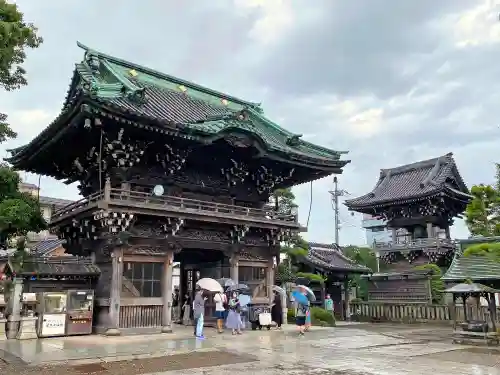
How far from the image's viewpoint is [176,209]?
59.3 feet

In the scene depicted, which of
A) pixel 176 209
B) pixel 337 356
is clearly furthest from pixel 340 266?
pixel 337 356

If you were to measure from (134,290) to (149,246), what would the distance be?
6.02 feet

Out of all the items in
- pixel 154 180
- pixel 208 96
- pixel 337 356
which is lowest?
pixel 337 356

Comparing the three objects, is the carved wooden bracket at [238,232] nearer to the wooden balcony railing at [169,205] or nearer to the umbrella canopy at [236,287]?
the wooden balcony railing at [169,205]

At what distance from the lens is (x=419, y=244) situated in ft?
112

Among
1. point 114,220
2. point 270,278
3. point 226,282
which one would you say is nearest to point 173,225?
point 114,220

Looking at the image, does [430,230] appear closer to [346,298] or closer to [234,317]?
[346,298]

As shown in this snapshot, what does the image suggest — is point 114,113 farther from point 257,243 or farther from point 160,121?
point 257,243

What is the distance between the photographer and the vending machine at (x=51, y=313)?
53.0 ft

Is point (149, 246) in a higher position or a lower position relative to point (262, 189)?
lower

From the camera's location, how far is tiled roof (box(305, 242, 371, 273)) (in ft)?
103

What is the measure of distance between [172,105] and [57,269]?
365 inches

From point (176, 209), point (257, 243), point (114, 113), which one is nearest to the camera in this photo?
point (114, 113)

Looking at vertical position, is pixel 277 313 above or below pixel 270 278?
below
